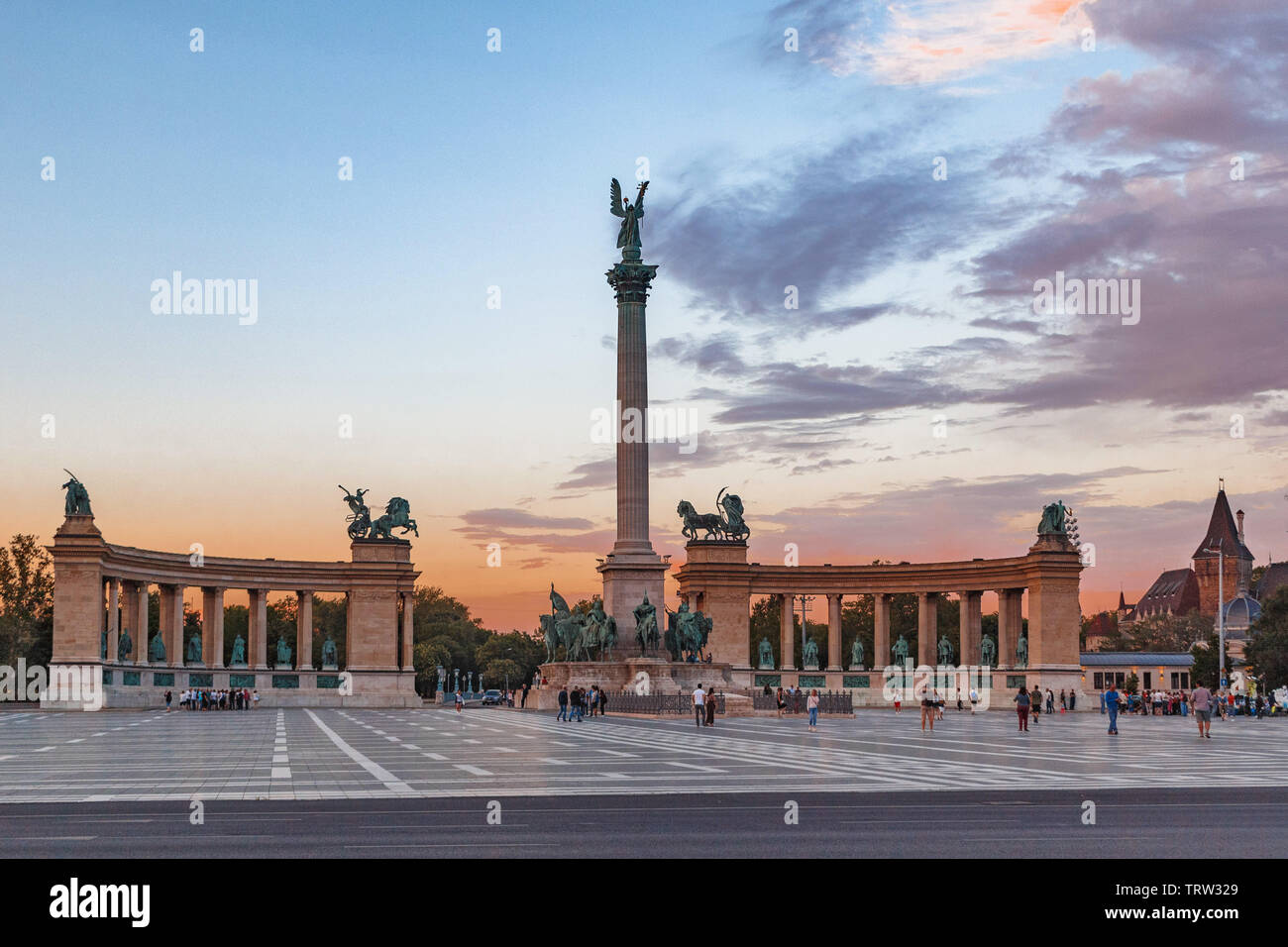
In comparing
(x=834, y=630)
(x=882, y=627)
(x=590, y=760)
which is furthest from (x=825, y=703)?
(x=834, y=630)

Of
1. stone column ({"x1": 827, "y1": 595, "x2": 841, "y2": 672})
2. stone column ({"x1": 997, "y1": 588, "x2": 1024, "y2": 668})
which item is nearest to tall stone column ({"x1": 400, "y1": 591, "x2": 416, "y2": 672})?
stone column ({"x1": 827, "y1": 595, "x2": 841, "y2": 672})

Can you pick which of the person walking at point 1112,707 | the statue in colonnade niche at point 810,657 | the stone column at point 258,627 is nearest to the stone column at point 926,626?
the statue in colonnade niche at point 810,657

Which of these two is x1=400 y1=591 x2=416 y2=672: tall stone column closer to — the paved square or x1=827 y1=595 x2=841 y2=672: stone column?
x1=827 y1=595 x2=841 y2=672: stone column

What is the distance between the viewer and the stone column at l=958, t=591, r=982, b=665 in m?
119

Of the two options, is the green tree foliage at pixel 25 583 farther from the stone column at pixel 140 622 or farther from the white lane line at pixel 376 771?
the white lane line at pixel 376 771

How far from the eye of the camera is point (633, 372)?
278 ft

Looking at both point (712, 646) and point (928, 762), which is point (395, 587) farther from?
point (928, 762)

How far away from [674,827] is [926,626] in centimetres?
10322

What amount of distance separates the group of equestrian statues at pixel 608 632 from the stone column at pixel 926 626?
124 ft

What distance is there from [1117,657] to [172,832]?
18763 centimetres

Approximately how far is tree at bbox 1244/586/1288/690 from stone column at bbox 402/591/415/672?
231 ft
